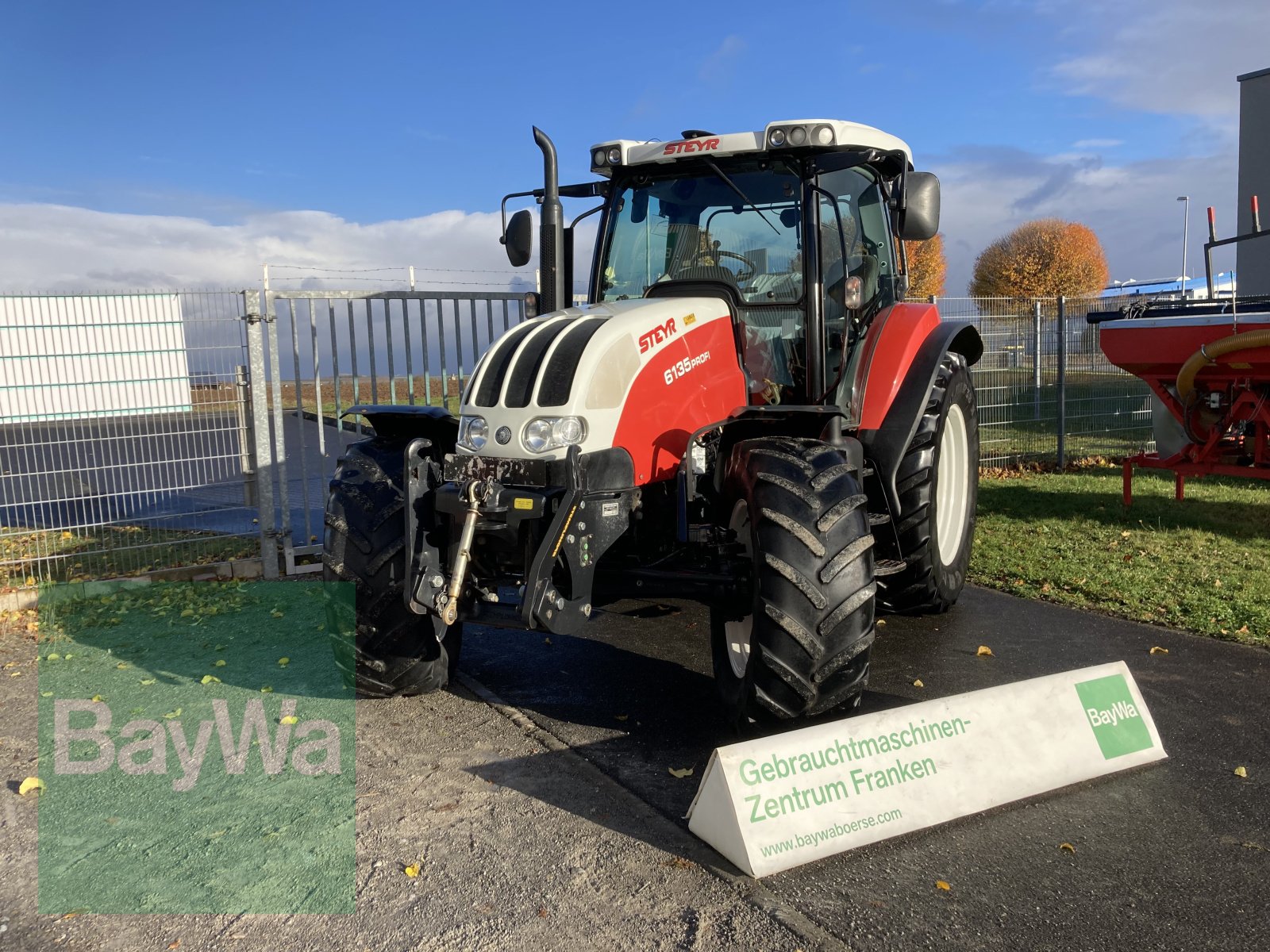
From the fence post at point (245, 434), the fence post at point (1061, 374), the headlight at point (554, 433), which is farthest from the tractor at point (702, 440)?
the fence post at point (1061, 374)

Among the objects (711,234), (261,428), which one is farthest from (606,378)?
(261,428)

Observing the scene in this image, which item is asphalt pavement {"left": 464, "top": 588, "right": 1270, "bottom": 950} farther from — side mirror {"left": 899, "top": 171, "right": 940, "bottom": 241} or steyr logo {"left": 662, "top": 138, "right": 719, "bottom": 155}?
steyr logo {"left": 662, "top": 138, "right": 719, "bottom": 155}

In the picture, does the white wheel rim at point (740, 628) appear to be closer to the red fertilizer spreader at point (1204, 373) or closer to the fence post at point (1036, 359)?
the red fertilizer spreader at point (1204, 373)

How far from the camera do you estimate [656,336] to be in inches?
167

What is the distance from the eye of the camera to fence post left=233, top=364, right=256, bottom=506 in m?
7.29

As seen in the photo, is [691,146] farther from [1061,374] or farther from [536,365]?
[1061,374]

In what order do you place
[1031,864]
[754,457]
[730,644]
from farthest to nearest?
[730,644]
[754,457]
[1031,864]

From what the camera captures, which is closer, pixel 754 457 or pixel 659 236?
→ pixel 754 457

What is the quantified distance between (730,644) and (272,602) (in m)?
3.51

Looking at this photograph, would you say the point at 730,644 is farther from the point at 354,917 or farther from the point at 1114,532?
the point at 1114,532

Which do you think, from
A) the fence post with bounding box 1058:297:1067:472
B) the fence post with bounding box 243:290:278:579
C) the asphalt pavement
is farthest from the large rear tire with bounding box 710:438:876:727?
the fence post with bounding box 1058:297:1067:472

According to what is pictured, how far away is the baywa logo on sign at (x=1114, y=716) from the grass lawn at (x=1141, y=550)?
193cm

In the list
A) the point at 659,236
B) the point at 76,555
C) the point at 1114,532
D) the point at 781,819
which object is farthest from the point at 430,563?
the point at 1114,532

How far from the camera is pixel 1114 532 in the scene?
800 cm
